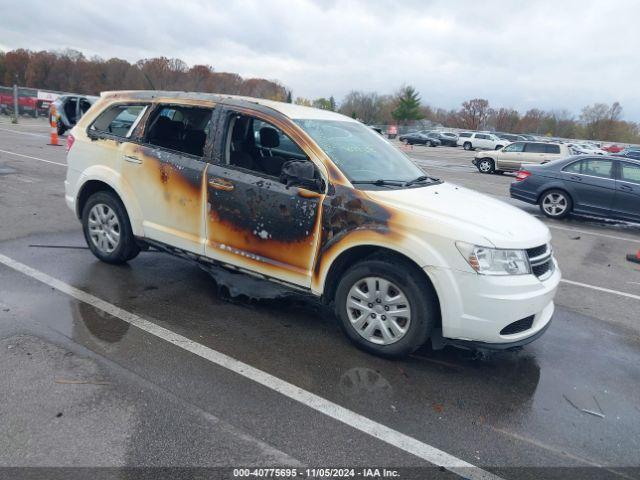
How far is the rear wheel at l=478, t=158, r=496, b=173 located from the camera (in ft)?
74.4

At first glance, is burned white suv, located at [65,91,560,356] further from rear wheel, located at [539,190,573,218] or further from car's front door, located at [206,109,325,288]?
rear wheel, located at [539,190,573,218]

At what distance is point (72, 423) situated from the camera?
9.62 feet

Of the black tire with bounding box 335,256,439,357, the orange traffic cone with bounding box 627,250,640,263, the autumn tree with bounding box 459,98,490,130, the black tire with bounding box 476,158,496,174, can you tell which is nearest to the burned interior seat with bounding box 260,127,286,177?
the black tire with bounding box 335,256,439,357

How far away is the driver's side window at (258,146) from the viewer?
456 cm

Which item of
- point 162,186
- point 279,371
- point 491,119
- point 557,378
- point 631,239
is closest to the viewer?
point 279,371

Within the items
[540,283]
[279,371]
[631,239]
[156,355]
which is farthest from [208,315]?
[631,239]

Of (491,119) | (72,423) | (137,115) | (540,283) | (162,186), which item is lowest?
(72,423)

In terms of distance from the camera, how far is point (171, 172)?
4766 millimetres

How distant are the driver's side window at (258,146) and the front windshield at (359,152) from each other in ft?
0.86

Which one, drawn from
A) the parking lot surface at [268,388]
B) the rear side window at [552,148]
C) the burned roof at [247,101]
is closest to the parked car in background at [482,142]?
the rear side window at [552,148]

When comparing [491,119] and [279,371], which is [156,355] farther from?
[491,119]

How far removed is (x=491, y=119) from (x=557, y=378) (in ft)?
373

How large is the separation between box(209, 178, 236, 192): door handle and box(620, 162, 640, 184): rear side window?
9.56 meters

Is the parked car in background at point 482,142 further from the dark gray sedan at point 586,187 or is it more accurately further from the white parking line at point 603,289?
the white parking line at point 603,289
